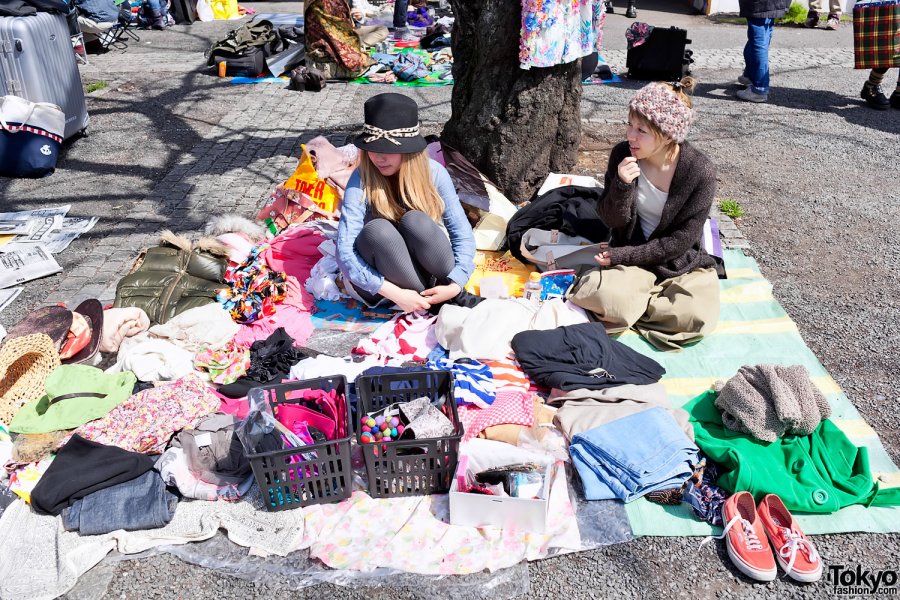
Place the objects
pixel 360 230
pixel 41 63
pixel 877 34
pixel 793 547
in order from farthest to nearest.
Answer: pixel 877 34 → pixel 41 63 → pixel 360 230 → pixel 793 547

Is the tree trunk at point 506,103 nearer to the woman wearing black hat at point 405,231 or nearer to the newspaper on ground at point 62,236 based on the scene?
the woman wearing black hat at point 405,231

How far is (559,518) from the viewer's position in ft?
9.21

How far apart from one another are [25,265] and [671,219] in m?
4.24

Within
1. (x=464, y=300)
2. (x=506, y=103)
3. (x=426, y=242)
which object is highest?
(x=506, y=103)

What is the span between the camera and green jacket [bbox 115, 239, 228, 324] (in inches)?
159

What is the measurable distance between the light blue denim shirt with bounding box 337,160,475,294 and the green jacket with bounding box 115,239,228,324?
92 cm

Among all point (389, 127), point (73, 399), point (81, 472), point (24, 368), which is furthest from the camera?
point (389, 127)

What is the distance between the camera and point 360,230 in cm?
389

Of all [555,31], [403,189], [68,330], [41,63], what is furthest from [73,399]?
[41,63]

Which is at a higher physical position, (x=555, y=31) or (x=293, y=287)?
(x=555, y=31)

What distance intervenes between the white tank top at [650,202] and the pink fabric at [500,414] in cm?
143

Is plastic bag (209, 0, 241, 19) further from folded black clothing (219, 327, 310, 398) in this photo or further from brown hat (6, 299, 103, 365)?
folded black clothing (219, 327, 310, 398)

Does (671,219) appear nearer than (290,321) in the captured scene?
Yes

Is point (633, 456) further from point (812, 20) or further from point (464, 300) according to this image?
point (812, 20)
